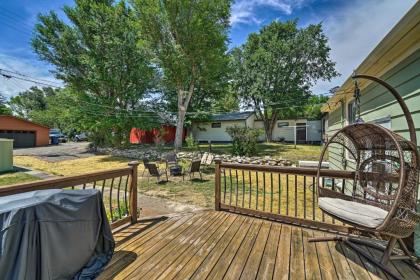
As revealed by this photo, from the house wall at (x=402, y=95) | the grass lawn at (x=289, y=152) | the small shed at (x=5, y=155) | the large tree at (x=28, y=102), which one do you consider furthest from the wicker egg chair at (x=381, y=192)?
the large tree at (x=28, y=102)

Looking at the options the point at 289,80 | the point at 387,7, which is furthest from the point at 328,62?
the point at 387,7

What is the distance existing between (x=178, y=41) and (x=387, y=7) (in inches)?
443

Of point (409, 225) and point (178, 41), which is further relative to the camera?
point (178, 41)

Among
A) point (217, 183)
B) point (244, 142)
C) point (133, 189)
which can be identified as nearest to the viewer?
point (133, 189)

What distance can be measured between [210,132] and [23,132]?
18.2m

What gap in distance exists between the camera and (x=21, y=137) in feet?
65.4

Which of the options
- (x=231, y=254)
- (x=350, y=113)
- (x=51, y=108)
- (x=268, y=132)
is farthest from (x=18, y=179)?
(x=268, y=132)

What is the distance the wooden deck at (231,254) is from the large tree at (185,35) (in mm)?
11006

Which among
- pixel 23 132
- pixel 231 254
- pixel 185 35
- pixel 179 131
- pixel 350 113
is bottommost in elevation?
pixel 231 254

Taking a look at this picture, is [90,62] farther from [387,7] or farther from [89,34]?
[387,7]

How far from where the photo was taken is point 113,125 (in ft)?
48.4

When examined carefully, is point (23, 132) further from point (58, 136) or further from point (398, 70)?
point (398, 70)

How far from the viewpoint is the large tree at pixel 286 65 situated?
18922 mm

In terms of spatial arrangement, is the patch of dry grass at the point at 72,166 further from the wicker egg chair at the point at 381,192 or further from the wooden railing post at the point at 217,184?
the wicker egg chair at the point at 381,192
